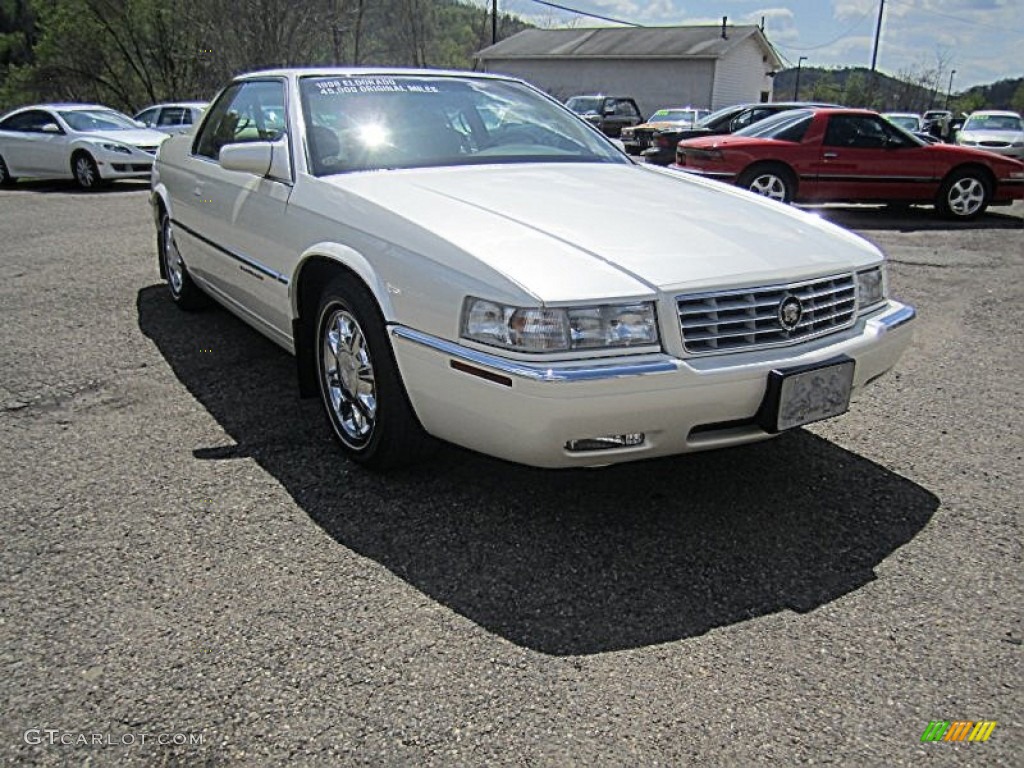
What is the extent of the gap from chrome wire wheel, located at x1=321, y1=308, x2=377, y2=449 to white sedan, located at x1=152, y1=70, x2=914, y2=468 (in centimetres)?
1

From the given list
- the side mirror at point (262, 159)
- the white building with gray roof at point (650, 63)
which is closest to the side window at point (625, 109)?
the white building with gray roof at point (650, 63)

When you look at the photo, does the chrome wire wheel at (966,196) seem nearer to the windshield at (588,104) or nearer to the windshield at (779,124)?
the windshield at (779,124)

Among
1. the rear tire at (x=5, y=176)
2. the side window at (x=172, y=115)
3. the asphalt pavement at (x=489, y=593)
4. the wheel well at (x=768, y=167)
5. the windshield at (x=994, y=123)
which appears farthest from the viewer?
the windshield at (x=994, y=123)

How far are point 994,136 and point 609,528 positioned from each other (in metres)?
17.9

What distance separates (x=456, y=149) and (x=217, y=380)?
1738 mm

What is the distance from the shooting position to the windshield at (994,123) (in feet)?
60.1

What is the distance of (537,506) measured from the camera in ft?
10.3

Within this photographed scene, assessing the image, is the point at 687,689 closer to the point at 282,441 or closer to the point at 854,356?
the point at 854,356

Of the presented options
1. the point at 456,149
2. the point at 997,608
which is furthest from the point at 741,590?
the point at 456,149

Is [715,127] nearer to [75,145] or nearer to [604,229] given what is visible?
[75,145]

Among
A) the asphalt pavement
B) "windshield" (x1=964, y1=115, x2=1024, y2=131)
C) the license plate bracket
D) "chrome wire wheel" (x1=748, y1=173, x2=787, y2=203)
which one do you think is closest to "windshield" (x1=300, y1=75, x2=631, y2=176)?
the asphalt pavement

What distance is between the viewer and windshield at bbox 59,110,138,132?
13961 millimetres

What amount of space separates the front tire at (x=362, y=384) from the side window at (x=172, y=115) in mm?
16158

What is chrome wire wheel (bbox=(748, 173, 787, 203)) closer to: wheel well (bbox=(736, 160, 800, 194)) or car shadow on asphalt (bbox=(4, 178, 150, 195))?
wheel well (bbox=(736, 160, 800, 194))
